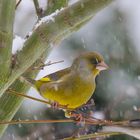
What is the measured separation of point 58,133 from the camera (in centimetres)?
291

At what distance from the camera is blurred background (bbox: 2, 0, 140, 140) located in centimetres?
293

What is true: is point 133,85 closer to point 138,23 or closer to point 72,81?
point 138,23

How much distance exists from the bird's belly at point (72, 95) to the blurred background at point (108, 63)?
1.23 metres

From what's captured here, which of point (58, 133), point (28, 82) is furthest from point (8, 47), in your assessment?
point (58, 133)

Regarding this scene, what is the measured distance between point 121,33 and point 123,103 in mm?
513

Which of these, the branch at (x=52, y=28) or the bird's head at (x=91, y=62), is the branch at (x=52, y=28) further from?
the bird's head at (x=91, y=62)

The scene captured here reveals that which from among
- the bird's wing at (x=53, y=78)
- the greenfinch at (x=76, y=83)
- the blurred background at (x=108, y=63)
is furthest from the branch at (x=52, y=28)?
the blurred background at (x=108, y=63)

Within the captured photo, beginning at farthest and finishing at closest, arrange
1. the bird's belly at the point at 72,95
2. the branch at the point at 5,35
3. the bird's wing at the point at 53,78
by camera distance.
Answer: the bird's wing at the point at 53,78
the bird's belly at the point at 72,95
the branch at the point at 5,35

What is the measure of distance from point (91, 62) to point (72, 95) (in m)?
0.14

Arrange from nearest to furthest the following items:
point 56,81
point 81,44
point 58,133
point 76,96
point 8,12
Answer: point 8,12, point 76,96, point 56,81, point 58,133, point 81,44

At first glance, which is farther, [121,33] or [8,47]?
[121,33]

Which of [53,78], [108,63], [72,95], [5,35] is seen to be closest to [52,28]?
[5,35]

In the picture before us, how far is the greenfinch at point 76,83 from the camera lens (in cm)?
153

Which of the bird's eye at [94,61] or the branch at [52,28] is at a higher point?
the bird's eye at [94,61]
